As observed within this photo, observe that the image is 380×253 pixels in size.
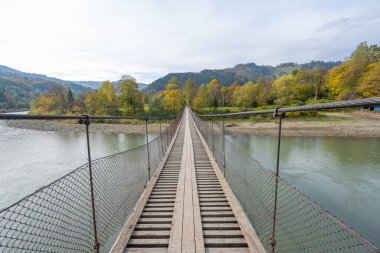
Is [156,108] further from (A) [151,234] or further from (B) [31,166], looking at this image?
(A) [151,234]

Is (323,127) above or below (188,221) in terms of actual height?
below

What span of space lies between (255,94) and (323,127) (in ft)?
41.5

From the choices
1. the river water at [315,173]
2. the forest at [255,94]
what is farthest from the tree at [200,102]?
the river water at [315,173]

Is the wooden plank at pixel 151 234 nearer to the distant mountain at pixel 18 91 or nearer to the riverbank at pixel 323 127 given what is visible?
the distant mountain at pixel 18 91

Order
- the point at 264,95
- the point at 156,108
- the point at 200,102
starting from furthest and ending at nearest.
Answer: the point at 200,102
the point at 264,95
the point at 156,108

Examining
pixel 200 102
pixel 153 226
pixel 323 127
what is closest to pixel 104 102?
pixel 200 102

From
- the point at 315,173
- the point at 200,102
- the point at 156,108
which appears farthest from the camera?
the point at 200,102

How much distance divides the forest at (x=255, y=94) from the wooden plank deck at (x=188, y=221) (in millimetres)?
23459

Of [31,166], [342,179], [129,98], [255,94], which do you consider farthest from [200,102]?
[342,179]

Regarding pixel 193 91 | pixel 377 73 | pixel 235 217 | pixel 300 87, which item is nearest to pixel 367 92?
pixel 377 73

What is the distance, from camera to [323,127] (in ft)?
72.8

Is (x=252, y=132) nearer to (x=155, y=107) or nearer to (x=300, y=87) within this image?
(x=155, y=107)

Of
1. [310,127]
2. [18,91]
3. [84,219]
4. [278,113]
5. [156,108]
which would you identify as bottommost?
[310,127]

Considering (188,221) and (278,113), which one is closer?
(278,113)
